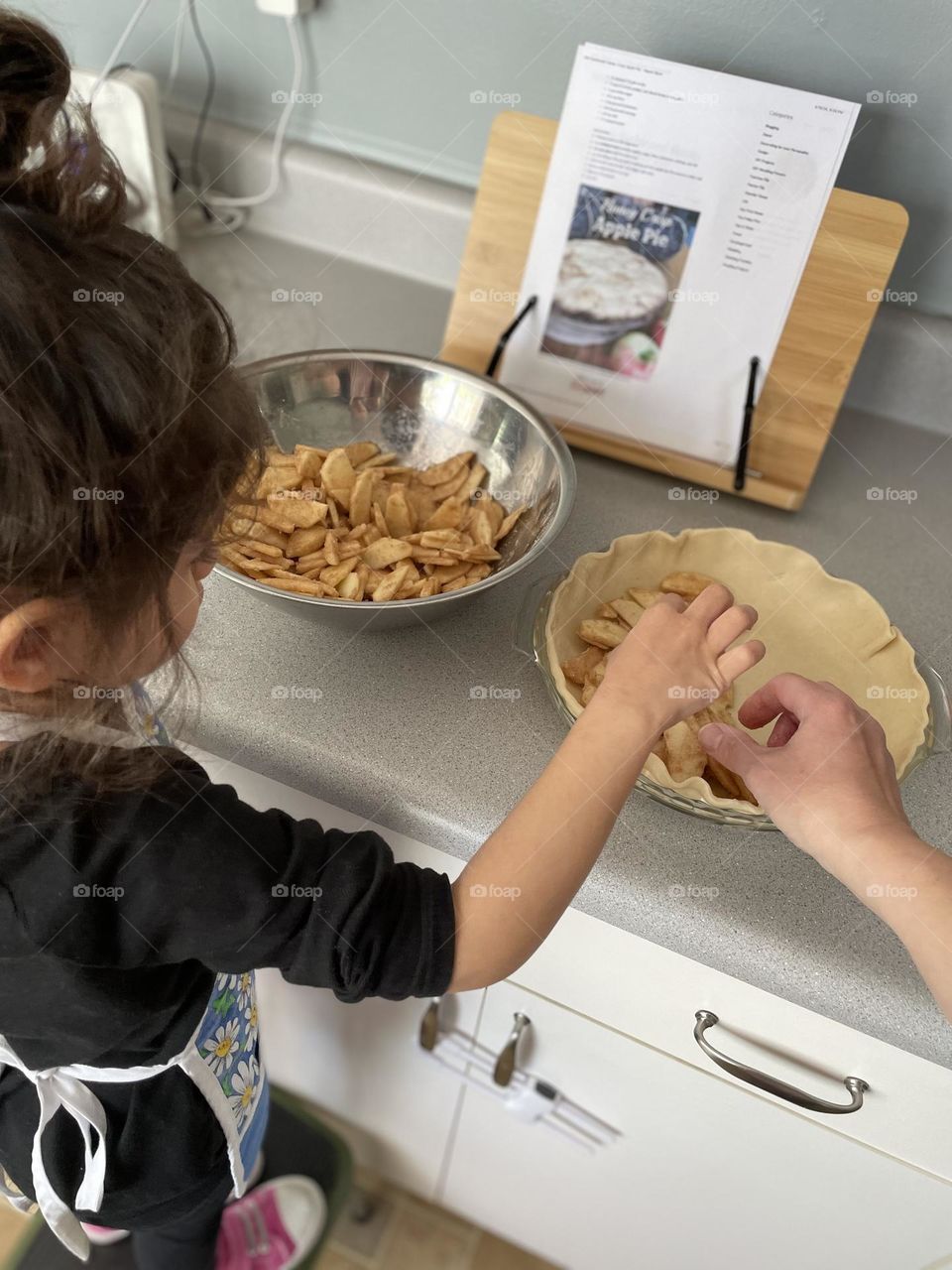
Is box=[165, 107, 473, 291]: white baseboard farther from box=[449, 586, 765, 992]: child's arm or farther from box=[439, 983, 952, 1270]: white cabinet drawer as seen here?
box=[439, 983, 952, 1270]: white cabinet drawer

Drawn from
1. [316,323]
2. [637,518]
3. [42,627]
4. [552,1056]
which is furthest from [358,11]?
[552,1056]

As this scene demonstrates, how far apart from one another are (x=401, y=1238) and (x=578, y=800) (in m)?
0.84

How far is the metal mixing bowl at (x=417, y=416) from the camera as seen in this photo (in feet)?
2.64

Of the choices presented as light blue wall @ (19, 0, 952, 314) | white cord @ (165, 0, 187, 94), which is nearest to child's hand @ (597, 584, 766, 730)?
light blue wall @ (19, 0, 952, 314)

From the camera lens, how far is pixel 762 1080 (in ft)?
2.21

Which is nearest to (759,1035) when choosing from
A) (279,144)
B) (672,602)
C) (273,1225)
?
(672,602)

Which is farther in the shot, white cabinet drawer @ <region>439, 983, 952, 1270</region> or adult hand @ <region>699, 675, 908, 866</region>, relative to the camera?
white cabinet drawer @ <region>439, 983, 952, 1270</region>

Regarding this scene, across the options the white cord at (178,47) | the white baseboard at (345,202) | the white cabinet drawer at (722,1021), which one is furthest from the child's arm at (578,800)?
the white cord at (178,47)

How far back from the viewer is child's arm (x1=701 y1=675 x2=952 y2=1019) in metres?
0.56

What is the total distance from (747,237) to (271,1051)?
87 centimetres

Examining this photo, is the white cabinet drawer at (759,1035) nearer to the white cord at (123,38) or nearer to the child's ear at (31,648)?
the child's ear at (31,648)

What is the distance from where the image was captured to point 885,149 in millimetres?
879

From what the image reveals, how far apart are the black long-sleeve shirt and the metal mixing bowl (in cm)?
30

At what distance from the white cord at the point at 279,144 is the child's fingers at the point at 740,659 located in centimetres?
82
